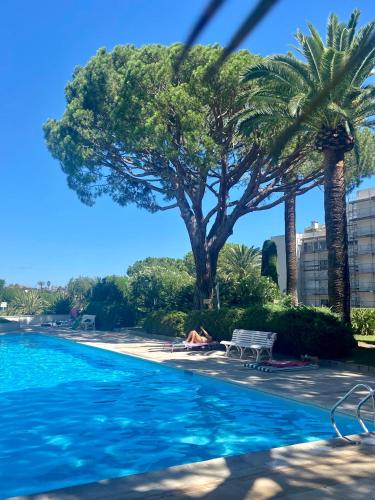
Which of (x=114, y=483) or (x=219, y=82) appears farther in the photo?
(x=219, y=82)

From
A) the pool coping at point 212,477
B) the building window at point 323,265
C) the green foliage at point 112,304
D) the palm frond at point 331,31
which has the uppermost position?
the palm frond at point 331,31

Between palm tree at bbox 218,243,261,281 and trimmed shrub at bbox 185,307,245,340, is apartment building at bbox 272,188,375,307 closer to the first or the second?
palm tree at bbox 218,243,261,281

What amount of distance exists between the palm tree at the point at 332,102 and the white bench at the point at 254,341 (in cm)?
255

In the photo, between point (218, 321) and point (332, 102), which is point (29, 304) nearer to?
point (218, 321)

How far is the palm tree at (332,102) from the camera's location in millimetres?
14797

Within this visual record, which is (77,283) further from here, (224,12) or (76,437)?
(224,12)

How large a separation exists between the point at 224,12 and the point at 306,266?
1563 inches

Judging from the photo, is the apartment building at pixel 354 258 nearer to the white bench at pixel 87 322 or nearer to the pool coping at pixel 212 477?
the white bench at pixel 87 322

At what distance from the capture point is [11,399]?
10.7m

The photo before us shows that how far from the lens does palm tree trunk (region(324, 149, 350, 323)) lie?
1494 centimetres

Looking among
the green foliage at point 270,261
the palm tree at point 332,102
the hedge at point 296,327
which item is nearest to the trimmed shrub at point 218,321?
the hedge at point 296,327

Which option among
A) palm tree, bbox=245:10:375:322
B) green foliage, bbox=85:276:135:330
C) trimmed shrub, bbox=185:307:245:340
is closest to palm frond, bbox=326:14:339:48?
palm tree, bbox=245:10:375:322

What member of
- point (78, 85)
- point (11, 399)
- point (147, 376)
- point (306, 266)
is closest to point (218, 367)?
point (147, 376)

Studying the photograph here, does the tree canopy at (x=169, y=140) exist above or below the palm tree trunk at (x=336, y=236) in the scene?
above
